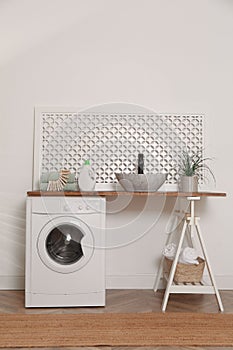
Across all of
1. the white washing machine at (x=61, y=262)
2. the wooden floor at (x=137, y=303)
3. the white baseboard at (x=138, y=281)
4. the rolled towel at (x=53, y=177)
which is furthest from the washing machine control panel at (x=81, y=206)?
the white baseboard at (x=138, y=281)

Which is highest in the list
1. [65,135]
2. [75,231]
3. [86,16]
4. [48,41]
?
[86,16]

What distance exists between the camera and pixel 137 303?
3.12m

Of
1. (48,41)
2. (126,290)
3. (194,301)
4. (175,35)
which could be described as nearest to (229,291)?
(194,301)

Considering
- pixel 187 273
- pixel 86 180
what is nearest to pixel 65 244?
pixel 86 180

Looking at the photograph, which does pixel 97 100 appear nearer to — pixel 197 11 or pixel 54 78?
pixel 54 78

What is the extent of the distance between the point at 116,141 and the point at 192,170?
0.69 meters

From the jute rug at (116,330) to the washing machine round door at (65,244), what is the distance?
36 centimetres

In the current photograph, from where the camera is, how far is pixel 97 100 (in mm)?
3615

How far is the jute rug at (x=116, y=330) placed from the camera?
7.60 feet

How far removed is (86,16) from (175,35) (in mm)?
785

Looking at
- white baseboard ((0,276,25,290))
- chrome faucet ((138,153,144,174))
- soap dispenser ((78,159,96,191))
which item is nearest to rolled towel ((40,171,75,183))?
soap dispenser ((78,159,96,191))

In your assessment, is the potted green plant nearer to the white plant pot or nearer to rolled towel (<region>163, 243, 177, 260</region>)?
the white plant pot

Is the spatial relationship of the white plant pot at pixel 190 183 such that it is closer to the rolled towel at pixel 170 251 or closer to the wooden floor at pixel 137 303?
the rolled towel at pixel 170 251

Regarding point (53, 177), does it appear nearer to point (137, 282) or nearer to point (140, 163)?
point (140, 163)
